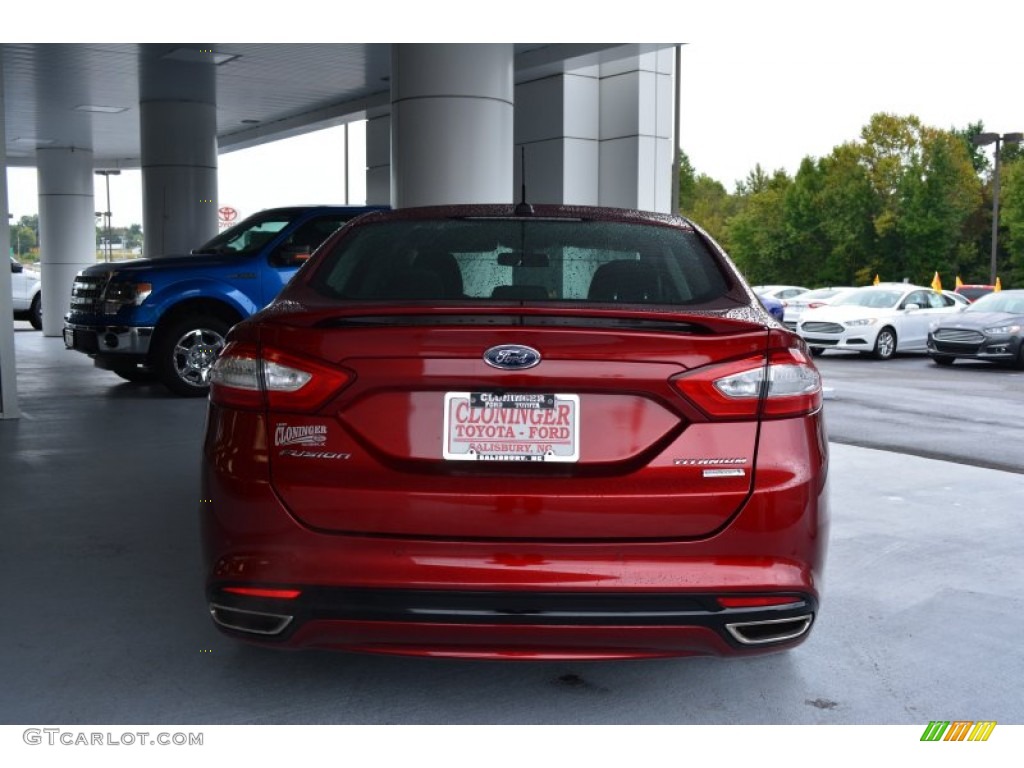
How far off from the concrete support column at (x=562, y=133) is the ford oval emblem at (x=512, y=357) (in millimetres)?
13718

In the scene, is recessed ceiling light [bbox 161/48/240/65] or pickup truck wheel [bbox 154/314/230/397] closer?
pickup truck wheel [bbox 154/314/230/397]

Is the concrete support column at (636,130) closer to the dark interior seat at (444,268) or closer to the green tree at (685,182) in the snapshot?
the dark interior seat at (444,268)

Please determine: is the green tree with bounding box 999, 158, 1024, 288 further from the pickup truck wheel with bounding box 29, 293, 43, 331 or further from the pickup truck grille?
the pickup truck grille

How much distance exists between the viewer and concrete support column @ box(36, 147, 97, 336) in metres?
25.7

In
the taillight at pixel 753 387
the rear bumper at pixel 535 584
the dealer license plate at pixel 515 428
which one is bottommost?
the rear bumper at pixel 535 584

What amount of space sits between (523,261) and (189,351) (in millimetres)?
8584

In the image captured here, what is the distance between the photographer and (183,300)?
449 inches

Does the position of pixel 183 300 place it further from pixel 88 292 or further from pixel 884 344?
pixel 884 344

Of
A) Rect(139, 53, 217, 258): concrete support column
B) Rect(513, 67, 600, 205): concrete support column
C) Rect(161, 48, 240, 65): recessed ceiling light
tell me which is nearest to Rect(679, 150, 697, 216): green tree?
Rect(139, 53, 217, 258): concrete support column

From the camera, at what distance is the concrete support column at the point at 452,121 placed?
1027 cm

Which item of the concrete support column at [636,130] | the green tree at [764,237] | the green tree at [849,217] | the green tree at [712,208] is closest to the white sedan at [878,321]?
the concrete support column at [636,130]

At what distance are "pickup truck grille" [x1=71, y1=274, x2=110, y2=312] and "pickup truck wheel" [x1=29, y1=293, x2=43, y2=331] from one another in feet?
50.7

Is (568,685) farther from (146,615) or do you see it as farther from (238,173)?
(238,173)
